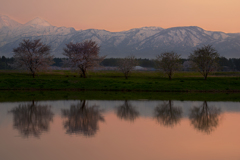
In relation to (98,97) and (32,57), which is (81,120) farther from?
(32,57)

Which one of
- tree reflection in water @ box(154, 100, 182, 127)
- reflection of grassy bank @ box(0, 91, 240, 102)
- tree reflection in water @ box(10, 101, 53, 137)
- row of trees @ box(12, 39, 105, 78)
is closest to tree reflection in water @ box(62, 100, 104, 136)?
tree reflection in water @ box(10, 101, 53, 137)

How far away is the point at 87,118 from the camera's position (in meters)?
24.0

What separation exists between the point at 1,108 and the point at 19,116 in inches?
210

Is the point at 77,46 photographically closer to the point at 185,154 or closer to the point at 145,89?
the point at 145,89

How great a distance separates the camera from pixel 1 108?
28781 mm

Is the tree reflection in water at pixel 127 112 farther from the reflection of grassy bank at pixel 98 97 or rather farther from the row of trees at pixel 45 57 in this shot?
the row of trees at pixel 45 57

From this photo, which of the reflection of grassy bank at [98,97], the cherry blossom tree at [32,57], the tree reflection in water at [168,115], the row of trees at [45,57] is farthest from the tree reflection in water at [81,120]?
the cherry blossom tree at [32,57]

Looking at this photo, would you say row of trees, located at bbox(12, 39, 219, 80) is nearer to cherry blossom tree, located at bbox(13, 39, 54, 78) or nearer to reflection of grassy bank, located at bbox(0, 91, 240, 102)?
cherry blossom tree, located at bbox(13, 39, 54, 78)

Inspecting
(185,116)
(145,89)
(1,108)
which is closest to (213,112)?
(185,116)

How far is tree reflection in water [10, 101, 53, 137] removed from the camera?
1932cm

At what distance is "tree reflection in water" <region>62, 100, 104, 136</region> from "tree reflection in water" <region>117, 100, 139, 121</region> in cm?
198

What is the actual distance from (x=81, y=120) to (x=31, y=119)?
4.03 m

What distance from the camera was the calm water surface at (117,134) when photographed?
1462cm

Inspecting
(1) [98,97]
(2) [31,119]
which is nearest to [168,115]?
(2) [31,119]
